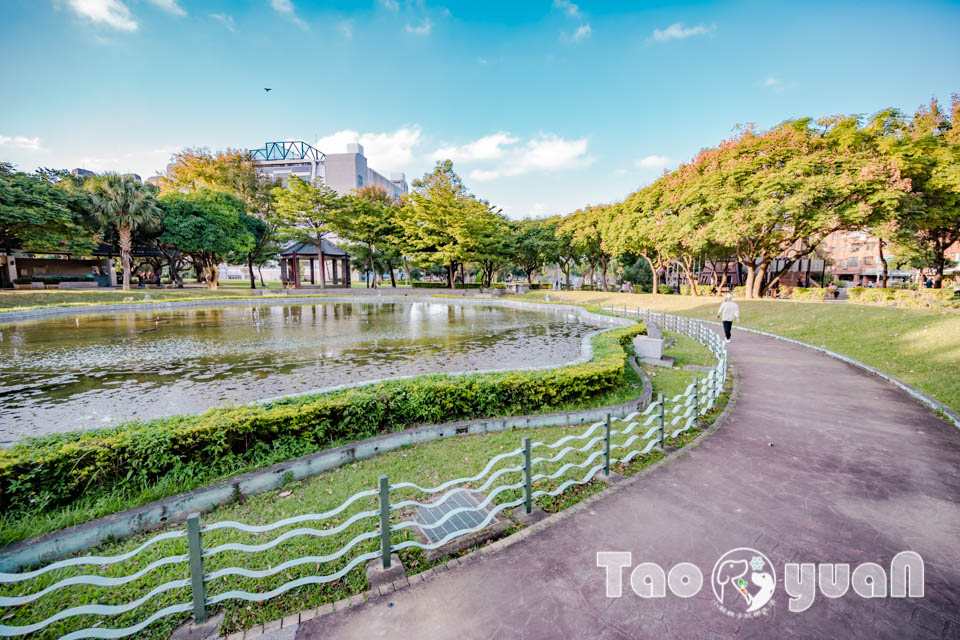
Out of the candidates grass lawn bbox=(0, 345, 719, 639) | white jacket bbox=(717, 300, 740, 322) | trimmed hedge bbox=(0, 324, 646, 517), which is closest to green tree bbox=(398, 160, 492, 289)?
white jacket bbox=(717, 300, 740, 322)

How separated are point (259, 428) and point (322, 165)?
10914 cm

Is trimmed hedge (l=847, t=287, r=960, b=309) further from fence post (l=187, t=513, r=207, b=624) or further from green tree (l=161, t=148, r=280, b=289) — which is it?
green tree (l=161, t=148, r=280, b=289)

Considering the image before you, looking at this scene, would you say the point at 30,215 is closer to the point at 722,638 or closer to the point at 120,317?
the point at 120,317

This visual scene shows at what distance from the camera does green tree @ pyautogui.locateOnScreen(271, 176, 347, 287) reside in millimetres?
38156

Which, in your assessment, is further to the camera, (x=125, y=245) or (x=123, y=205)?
(x=125, y=245)

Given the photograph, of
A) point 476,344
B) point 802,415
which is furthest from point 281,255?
point 802,415

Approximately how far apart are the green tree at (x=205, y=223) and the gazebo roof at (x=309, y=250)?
3.51 meters

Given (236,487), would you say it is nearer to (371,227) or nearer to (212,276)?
(371,227)

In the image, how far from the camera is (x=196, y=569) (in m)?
2.79

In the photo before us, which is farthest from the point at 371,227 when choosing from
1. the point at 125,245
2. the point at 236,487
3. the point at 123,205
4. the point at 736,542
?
the point at 736,542

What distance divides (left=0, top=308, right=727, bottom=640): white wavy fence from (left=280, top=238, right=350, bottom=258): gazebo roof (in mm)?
42080

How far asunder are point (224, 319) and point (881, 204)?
35353 mm

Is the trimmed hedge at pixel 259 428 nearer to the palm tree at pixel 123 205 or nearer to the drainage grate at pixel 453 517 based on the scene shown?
the drainage grate at pixel 453 517

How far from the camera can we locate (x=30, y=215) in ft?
86.9
